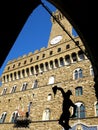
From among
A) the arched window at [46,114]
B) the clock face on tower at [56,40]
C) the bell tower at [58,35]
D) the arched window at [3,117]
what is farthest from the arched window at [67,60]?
the arched window at [3,117]

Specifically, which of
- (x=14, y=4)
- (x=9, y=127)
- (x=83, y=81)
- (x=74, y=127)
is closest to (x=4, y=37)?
(x=14, y=4)

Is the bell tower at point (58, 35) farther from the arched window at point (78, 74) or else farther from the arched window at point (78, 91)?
the arched window at point (78, 91)

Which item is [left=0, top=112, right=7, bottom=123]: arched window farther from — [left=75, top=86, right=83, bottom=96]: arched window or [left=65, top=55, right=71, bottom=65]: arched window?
[left=65, top=55, right=71, bottom=65]: arched window

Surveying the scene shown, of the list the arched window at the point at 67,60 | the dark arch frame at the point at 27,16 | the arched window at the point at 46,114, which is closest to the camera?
the dark arch frame at the point at 27,16

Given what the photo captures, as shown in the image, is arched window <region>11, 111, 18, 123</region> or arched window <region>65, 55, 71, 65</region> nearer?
arched window <region>11, 111, 18, 123</region>

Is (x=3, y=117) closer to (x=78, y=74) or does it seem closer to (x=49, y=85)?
(x=49, y=85)

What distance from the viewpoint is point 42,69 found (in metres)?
21.5

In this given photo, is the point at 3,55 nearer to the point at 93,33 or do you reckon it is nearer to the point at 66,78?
the point at 93,33

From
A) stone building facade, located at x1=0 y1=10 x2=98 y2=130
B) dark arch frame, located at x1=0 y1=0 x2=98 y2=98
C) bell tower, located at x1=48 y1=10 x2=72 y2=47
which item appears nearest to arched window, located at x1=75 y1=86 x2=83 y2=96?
stone building facade, located at x1=0 y1=10 x2=98 y2=130

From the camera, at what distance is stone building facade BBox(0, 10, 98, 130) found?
1540 cm

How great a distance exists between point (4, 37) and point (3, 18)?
30 cm

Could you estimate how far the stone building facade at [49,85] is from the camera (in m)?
15.4

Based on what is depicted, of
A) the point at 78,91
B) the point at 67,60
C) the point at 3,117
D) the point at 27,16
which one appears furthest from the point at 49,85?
the point at 27,16

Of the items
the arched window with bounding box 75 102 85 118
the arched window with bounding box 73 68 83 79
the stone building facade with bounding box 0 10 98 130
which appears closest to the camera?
the arched window with bounding box 75 102 85 118
